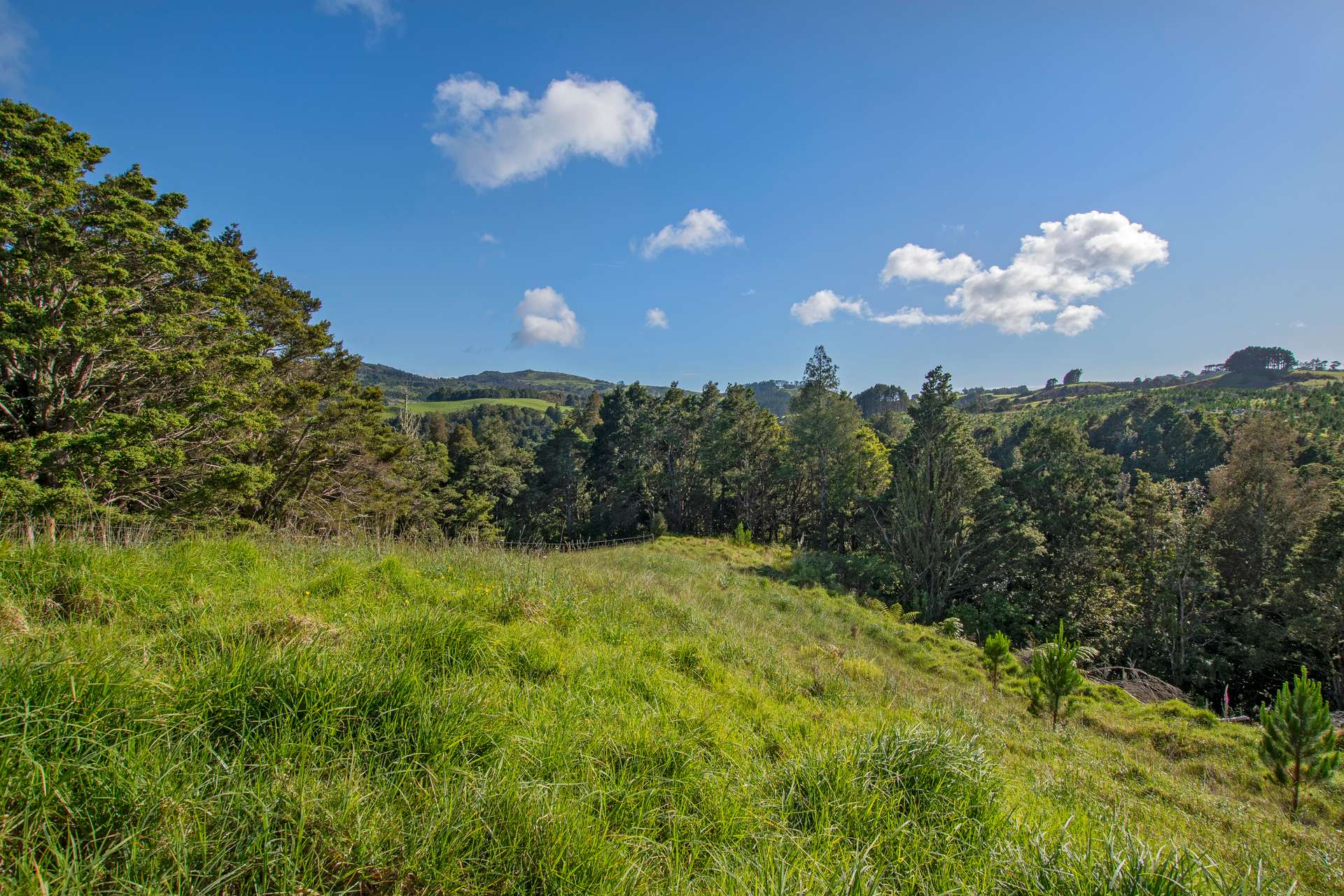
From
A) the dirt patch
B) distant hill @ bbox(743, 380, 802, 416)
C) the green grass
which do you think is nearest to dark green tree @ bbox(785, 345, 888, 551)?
the dirt patch

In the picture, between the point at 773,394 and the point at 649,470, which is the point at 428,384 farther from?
Answer: the point at 649,470

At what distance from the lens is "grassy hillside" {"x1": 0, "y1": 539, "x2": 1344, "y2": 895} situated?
1623 mm

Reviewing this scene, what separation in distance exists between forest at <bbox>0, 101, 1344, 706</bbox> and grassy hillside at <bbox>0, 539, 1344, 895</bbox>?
128 inches

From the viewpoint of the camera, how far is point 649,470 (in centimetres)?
4147

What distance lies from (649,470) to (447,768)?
39274 mm

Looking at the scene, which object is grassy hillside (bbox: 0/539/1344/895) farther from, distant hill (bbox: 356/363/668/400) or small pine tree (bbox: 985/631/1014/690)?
distant hill (bbox: 356/363/668/400)

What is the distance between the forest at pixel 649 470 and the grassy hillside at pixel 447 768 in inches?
128

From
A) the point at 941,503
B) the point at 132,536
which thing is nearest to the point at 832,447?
the point at 941,503

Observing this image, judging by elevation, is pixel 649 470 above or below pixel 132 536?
below

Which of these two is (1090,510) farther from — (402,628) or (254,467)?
(254,467)

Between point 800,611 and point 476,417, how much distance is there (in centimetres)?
8762

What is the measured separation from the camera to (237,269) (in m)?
18.3

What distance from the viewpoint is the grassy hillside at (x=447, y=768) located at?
5.32 ft

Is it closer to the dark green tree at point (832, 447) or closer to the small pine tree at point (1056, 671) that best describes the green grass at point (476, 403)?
the dark green tree at point (832, 447)
